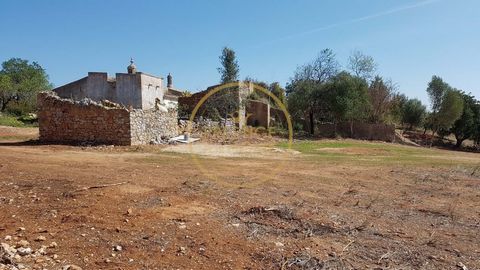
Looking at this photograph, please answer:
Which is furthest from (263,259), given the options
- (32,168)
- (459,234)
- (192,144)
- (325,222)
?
(192,144)

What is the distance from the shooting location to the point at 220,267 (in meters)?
4.22

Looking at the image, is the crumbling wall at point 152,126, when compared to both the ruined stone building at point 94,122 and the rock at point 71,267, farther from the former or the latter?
the rock at point 71,267

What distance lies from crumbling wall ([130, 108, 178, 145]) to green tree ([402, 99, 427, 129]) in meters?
31.5

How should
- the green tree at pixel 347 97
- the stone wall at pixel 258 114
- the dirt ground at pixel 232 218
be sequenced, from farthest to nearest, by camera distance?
the green tree at pixel 347 97 < the stone wall at pixel 258 114 < the dirt ground at pixel 232 218

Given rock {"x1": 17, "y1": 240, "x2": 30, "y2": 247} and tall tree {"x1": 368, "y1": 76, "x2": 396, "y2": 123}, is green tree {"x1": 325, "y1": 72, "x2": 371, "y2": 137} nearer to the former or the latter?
tall tree {"x1": 368, "y1": 76, "x2": 396, "y2": 123}

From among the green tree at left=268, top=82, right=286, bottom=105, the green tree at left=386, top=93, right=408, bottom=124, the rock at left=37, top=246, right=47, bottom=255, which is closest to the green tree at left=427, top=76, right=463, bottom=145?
the green tree at left=386, top=93, right=408, bottom=124

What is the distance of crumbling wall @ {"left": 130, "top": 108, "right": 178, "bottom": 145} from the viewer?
16.7 metres

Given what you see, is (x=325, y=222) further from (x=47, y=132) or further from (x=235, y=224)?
(x=47, y=132)

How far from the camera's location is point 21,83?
4666 centimetres

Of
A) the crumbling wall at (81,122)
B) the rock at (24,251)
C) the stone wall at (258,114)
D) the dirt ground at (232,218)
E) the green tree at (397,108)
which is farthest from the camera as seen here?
the green tree at (397,108)

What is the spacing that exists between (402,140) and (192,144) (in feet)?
66.0

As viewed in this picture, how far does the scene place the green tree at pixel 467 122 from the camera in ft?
122

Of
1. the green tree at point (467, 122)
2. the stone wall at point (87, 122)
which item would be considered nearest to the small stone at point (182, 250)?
the stone wall at point (87, 122)

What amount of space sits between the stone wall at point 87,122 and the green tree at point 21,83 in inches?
933
